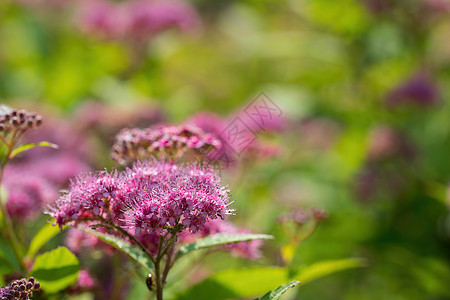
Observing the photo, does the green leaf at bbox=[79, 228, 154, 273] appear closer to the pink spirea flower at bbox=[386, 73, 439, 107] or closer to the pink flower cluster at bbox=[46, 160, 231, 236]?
the pink flower cluster at bbox=[46, 160, 231, 236]

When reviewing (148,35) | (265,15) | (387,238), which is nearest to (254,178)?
(387,238)

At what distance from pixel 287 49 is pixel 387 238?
3.80 feet

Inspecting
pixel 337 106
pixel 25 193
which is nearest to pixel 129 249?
pixel 25 193

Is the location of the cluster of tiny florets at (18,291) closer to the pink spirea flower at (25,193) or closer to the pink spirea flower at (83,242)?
the pink spirea flower at (83,242)

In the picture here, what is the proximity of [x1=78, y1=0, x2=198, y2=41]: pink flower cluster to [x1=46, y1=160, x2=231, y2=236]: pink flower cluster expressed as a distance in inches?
66.5

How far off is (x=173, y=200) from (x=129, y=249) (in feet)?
0.41

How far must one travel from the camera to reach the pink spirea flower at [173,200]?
951 millimetres

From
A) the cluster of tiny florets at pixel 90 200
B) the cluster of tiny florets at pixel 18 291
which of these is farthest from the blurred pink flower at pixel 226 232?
the cluster of tiny florets at pixel 18 291

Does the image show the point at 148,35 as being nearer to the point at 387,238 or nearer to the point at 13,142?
the point at 387,238

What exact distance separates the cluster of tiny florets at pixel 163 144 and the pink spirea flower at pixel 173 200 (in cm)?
15

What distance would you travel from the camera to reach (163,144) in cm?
119

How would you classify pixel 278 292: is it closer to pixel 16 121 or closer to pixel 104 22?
pixel 16 121

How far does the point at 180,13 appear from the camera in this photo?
279 centimetres

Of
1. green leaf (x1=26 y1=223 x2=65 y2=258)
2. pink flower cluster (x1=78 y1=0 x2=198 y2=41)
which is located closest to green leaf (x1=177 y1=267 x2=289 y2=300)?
green leaf (x1=26 y1=223 x2=65 y2=258)
